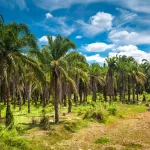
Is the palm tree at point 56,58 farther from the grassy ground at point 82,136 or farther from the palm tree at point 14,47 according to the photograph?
the grassy ground at point 82,136

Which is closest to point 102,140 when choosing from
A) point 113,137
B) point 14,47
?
point 113,137

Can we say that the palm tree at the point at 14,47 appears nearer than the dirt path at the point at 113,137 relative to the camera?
No

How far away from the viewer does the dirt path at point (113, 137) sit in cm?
1845

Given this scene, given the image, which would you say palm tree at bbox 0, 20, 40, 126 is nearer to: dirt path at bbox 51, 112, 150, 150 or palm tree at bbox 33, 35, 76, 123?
palm tree at bbox 33, 35, 76, 123

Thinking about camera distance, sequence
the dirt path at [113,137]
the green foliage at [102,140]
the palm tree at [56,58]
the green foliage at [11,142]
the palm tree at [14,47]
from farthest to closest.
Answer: the palm tree at [56,58], the palm tree at [14,47], the green foliage at [102,140], the dirt path at [113,137], the green foliage at [11,142]

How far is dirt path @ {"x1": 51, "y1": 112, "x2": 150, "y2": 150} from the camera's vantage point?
18.5m

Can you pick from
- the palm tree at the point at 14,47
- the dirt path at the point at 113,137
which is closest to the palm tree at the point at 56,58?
the palm tree at the point at 14,47

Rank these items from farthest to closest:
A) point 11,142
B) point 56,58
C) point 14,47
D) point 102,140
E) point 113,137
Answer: point 56,58 → point 14,47 → point 113,137 → point 102,140 → point 11,142

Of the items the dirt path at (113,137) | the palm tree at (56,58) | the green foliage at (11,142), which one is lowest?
the dirt path at (113,137)

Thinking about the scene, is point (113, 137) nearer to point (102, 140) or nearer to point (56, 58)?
point (102, 140)

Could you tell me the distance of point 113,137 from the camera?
21859 millimetres

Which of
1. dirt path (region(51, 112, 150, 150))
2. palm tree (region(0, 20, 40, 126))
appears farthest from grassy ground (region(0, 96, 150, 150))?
palm tree (region(0, 20, 40, 126))

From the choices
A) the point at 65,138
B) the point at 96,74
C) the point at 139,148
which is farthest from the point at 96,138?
the point at 96,74

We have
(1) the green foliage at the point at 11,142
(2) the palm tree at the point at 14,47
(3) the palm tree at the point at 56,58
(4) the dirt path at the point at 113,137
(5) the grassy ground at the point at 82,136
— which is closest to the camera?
(1) the green foliage at the point at 11,142
